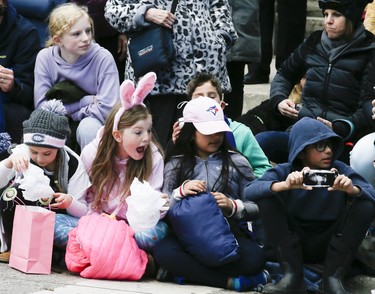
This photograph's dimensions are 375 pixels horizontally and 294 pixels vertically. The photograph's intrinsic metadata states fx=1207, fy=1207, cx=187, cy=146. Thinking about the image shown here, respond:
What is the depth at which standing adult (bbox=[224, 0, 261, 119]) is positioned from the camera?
28.0 feet

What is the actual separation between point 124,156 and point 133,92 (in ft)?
1.25

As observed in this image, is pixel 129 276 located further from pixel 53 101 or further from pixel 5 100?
pixel 5 100

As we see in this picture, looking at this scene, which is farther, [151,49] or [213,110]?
[151,49]

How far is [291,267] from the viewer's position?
249 inches

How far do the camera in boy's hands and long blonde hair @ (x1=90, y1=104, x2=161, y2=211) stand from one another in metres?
1.04

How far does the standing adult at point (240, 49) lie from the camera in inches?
336

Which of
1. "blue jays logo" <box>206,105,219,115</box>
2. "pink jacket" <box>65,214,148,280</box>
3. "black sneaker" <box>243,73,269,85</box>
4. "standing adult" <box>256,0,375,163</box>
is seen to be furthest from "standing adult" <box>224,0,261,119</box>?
"pink jacket" <box>65,214,148,280</box>

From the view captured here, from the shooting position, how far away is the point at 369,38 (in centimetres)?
746

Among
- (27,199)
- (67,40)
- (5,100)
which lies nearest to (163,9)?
(67,40)

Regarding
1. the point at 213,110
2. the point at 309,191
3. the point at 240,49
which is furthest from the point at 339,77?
the point at 240,49

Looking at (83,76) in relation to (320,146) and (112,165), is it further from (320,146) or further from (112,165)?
(320,146)

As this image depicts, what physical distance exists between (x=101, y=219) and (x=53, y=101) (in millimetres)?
832

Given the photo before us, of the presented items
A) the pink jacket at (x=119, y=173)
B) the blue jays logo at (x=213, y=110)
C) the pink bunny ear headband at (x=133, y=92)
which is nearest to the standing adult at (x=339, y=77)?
the blue jays logo at (x=213, y=110)

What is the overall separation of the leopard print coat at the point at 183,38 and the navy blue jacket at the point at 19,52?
0.58 metres
